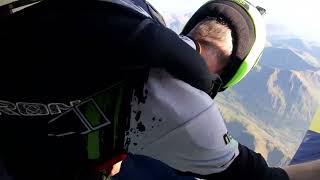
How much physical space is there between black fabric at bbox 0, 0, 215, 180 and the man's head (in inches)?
23.8

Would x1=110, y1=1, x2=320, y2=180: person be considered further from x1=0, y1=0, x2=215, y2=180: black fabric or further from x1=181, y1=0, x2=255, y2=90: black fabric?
x1=181, y1=0, x2=255, y2=90: black fabric

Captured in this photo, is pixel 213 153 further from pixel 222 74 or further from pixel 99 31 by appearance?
pixel 222 74

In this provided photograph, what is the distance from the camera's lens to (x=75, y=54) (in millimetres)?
898

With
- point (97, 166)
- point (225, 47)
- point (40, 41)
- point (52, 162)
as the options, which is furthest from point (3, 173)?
point (225, 47)

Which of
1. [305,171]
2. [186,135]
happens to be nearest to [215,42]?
[305,171]

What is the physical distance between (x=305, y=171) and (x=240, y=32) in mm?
564

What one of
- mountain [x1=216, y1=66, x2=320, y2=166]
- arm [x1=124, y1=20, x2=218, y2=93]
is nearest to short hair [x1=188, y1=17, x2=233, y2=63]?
arm [x1=124, y1=20, x2=218, y2=93]

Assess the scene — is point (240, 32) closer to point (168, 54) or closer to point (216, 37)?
point (216, 37)

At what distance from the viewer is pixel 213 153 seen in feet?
3.35

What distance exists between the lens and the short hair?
62.0 inches

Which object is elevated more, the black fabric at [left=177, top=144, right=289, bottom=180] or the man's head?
the man's head

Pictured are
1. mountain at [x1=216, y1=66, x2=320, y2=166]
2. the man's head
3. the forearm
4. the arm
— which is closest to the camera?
the arm

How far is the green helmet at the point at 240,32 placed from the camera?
1623mm

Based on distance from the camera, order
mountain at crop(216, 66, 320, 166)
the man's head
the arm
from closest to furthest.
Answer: the arm < the man's head < mountain at crop(216, 66, 320, 166)
